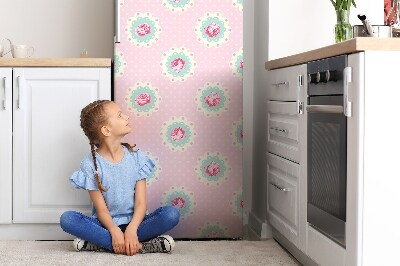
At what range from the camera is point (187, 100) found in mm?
3650

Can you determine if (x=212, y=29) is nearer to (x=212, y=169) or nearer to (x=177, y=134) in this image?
(x=177, y=134)

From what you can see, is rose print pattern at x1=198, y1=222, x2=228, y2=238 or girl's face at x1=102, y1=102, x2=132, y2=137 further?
rose print pattern at x1=198, y1=222, x2=228, y2=238

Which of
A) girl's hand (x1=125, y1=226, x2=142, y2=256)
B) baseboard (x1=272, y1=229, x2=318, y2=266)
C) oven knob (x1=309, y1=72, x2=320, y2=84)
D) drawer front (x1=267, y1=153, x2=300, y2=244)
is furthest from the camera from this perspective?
girl's hand (x1=125, y1=226, x2=142, y2=256)

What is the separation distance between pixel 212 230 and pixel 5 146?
1107 mm

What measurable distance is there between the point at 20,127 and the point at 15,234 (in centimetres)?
53

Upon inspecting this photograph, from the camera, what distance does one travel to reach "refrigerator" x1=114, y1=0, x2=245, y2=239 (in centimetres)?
362

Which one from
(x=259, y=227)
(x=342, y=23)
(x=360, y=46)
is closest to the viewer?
(x=360, y=46)

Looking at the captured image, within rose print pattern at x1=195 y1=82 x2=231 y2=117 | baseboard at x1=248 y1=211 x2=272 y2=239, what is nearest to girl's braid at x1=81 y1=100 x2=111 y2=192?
rose print pattern at x1=195 y1=82 x2=231 y2=117

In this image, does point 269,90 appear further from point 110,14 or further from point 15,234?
point 15,234

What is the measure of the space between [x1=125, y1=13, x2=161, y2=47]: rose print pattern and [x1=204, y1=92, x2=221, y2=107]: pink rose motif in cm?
39

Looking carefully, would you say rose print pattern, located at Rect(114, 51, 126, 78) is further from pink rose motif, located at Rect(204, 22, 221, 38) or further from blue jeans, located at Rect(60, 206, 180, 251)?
blue jeans, located at Rect(60, 206, 180, 251)

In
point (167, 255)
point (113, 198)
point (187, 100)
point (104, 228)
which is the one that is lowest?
point (167, 255)

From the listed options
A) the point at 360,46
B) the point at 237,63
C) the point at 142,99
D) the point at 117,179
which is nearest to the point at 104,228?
the point at 117,179

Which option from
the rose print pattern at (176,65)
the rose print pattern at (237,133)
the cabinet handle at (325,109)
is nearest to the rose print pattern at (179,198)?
the rose print pattern at (237,133)
